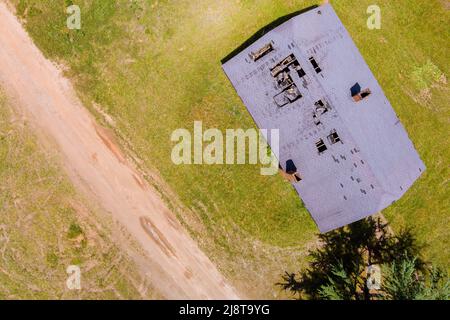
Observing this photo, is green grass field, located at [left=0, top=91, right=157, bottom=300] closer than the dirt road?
No

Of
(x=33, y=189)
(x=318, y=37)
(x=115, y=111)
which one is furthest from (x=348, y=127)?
(x=33, y=189)

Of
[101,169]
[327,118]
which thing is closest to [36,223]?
[101,169]

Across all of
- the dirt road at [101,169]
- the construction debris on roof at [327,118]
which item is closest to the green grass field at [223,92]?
the dirt road at [101,169]

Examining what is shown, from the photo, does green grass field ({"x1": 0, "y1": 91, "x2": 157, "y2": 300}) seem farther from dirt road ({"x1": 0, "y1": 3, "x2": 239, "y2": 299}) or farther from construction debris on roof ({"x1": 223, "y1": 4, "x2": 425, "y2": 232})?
construction debris on roof ({"x1": 223, "y1": 4, "x2": 425, "y2": 232})

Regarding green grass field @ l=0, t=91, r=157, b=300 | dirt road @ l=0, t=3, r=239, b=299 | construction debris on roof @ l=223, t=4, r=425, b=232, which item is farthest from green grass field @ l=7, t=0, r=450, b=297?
green grass field @ l=0, t=91, r=157, b=300

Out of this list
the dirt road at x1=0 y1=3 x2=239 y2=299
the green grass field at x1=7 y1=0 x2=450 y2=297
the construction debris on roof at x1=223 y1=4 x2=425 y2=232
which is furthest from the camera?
the green grass field at x1=7 y1=0 x2=450 y2=297

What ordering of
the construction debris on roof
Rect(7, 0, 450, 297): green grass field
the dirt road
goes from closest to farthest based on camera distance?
the construction debris on roof → the dirt road → Rect(7, 0, 450, 297): green grass field
